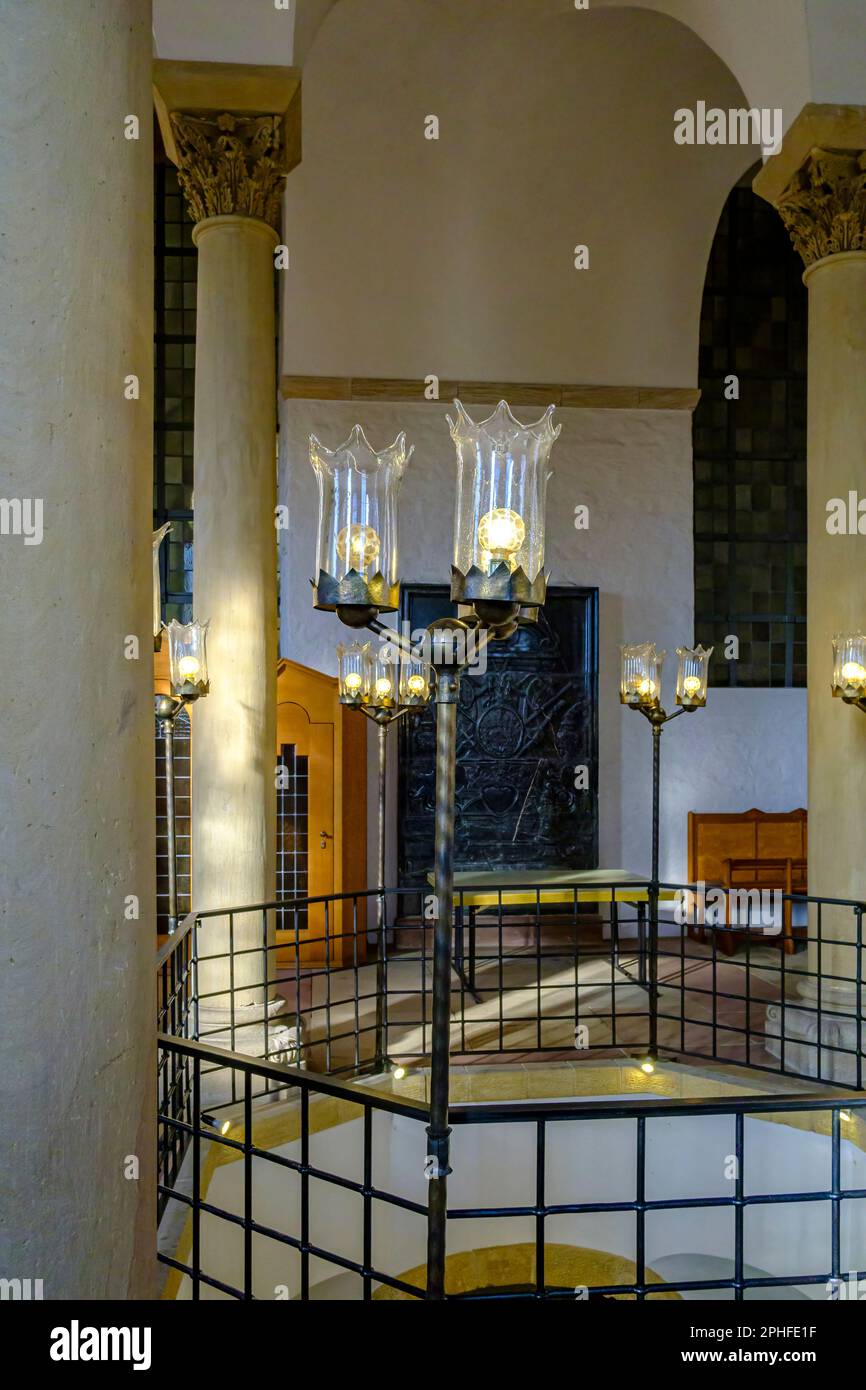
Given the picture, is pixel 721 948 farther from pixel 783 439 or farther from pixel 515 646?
pixel 783 439

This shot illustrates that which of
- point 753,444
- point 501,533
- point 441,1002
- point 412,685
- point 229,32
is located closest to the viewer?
point 501,533

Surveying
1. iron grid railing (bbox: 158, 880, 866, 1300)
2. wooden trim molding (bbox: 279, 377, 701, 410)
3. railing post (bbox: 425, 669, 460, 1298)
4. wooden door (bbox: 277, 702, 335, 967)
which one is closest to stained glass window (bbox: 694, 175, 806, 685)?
wooden trim molding (bbox: 279, 377, 701, 410)

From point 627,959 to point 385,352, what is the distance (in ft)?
19.8

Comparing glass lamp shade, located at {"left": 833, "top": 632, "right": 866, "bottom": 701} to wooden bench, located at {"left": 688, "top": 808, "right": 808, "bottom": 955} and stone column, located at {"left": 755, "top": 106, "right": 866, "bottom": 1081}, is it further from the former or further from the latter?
wooden bench, located at {"left": 688, "top": 808, "right": 808, "bottom": 955}

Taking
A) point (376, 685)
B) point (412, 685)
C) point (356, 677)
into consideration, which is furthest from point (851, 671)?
point (356, 677)

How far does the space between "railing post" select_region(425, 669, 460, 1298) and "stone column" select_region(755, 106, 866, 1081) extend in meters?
3.99

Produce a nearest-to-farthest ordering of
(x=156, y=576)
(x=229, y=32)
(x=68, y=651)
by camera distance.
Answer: (x=68, y=651), (x=156, y=576), (x=229, y=32)

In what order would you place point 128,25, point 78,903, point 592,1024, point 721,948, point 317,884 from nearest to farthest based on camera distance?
point 78,903, point 128,25, point 592,1024, point 317,884, point 721,948

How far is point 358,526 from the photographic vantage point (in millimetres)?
2396

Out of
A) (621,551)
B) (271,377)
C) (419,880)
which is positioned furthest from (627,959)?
(271,377)

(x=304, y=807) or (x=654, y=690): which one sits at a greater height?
(x=654, y=690)

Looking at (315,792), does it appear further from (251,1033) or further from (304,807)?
(251,1033)

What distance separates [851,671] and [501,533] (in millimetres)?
3907

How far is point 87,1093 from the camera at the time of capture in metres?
1.51
